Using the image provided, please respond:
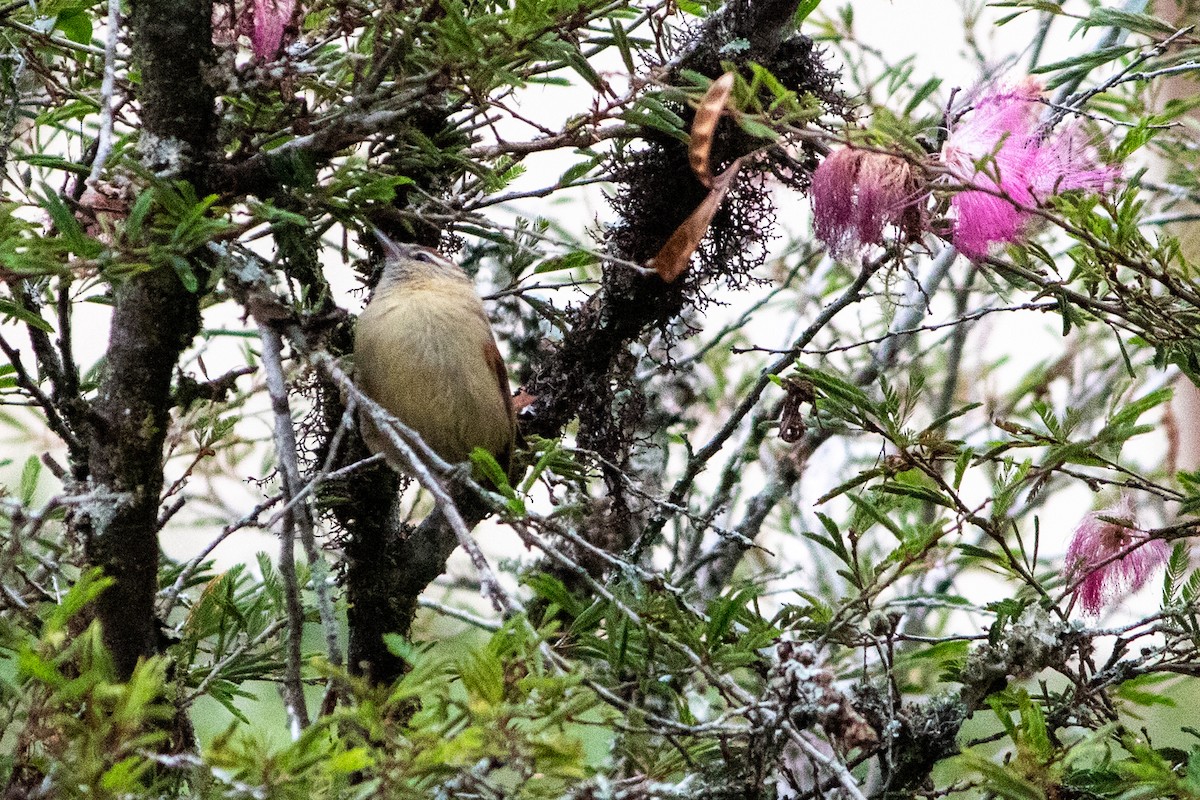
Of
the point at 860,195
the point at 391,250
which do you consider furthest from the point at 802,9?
the point at 391,250

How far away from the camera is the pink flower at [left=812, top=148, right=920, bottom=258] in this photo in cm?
192

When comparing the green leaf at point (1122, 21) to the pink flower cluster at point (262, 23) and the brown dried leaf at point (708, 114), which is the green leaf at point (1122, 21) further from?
the pink flower cluster at point (262, 23)

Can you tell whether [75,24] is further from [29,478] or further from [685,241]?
[685,241]

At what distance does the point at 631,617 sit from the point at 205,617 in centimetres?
103

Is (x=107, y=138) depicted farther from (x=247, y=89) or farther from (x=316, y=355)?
(x=316, y=355)

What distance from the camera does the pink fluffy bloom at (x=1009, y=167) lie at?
1.95 metres

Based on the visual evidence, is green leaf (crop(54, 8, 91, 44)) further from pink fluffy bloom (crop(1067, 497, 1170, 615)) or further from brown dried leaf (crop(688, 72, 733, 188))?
pink fluffy bloom (crop(1067, 497, 1170, 615))

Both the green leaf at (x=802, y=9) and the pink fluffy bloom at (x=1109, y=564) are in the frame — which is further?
the green leaf at (x=802, y=9)

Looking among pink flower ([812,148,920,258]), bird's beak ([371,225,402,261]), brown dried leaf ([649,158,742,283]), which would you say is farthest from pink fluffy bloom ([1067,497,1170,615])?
bird's beak ([371,225,402,261])

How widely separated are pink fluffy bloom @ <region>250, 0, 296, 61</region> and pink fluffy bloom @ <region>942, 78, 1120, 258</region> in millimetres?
1135

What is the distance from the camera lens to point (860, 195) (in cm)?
194

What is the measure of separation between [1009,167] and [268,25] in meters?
1.27

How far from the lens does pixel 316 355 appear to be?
176 cm

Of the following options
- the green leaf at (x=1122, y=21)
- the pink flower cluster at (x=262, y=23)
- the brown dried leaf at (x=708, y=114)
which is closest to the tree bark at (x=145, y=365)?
the pink flower cluster at (x=262, y=23)
